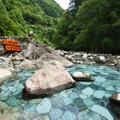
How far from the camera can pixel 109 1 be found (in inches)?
417

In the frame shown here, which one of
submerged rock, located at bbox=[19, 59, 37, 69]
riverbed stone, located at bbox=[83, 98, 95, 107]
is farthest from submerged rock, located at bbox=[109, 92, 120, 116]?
submerged rock, located at bbox=[19, 59, 37, 69]

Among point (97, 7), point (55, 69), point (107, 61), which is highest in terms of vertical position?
point (97, 7)

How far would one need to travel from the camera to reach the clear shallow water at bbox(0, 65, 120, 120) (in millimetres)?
3156

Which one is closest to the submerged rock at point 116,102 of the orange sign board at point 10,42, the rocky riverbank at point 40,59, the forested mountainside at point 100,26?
the rocky riverbank at point 40,59

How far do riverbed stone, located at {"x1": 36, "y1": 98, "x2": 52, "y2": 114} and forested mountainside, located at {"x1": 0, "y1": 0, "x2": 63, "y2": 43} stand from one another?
14825 mm

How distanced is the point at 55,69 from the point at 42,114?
56.5 inches

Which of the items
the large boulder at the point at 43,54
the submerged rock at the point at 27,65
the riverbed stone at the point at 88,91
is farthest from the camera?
the large boulder at the point at 43,54

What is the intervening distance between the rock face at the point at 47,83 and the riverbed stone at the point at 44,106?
153mm

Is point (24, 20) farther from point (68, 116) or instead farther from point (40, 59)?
point (68, 116)

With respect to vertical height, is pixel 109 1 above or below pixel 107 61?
above

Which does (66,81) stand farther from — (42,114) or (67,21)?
(67,21)

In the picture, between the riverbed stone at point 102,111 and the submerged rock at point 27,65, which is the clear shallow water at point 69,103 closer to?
the riverbed stone at point 102,111

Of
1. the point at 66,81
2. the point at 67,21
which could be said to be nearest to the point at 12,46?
the point at 66,81

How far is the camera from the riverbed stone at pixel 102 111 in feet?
10.3
